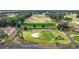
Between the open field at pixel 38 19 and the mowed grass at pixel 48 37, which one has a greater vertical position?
the open field at pixel 38 19

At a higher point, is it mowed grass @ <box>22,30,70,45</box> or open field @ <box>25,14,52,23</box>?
open field @ <box>25,14,52,23</box>

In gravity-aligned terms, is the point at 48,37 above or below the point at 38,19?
below
